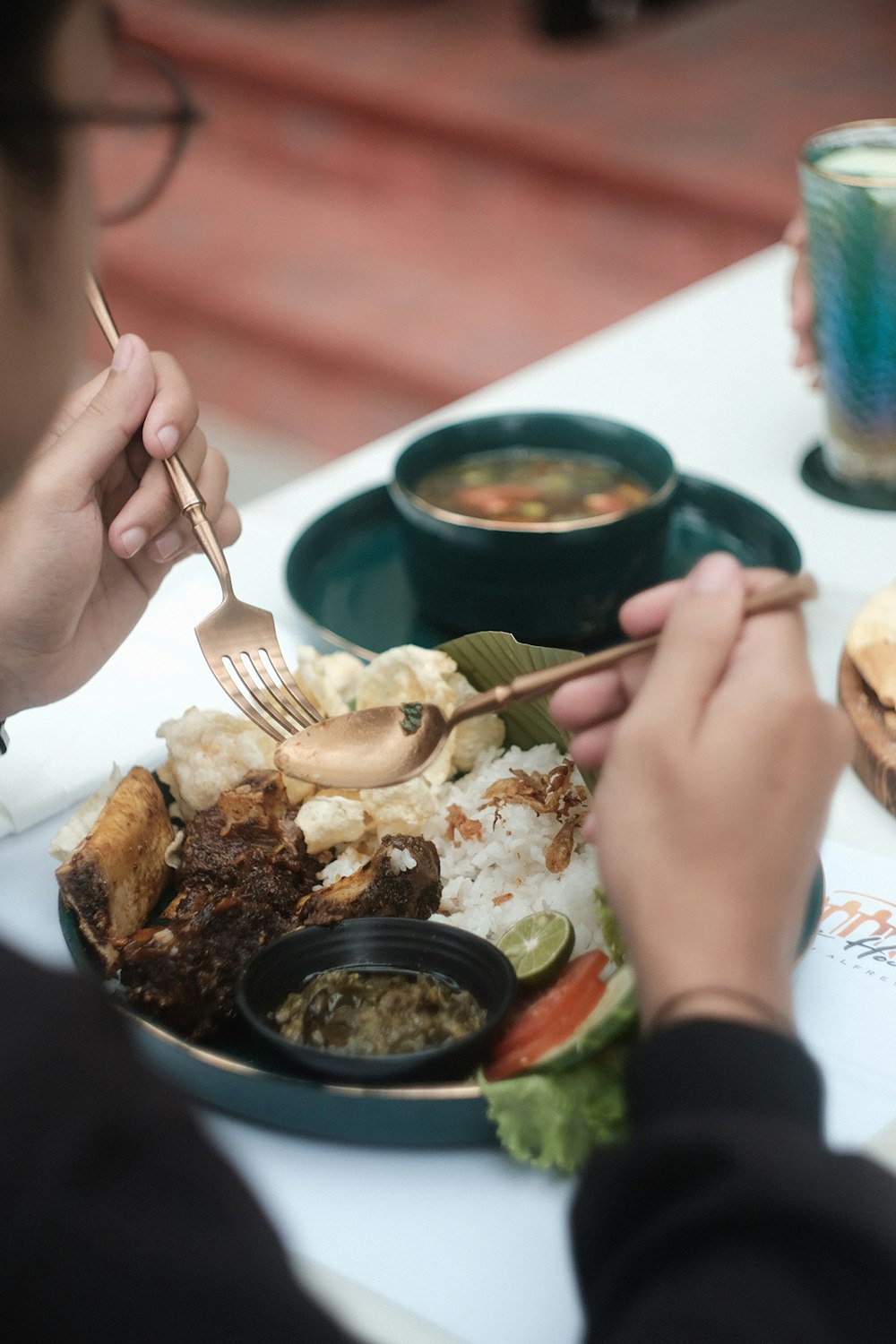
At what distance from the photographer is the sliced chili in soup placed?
1438 mm

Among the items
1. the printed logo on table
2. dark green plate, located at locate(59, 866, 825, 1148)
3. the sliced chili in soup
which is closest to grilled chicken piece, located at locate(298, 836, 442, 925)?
dark green plate, located at locate(59, 866, 825, 1148)

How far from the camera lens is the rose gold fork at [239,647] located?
106 cm

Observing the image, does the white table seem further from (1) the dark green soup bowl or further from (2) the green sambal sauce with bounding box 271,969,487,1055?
(1) the dark green soup bowl

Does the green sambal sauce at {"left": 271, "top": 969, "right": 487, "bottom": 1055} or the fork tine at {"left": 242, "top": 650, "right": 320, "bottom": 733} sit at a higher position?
the fork tine at {"left": 242, "top": 650, "right": 320, "bottom": 733}

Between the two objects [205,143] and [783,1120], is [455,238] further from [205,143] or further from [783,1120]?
[783,1120]

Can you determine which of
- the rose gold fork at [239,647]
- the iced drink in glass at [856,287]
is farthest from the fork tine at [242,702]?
the iced drink in glass at [856,287]

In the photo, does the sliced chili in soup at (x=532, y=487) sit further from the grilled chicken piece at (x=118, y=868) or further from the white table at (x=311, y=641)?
the grilled chicken piece at (x=118, y=868)

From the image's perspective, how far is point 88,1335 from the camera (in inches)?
21.6

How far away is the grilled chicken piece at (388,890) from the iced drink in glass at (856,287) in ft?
2.80

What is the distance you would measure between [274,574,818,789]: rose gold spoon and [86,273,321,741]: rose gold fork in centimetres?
7

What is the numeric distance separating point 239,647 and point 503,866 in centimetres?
28

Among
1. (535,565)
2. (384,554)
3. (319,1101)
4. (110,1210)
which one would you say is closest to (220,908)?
(319,1101)

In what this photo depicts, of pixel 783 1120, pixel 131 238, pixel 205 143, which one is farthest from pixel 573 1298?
pixel 205 143

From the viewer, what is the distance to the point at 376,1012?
86 cm
